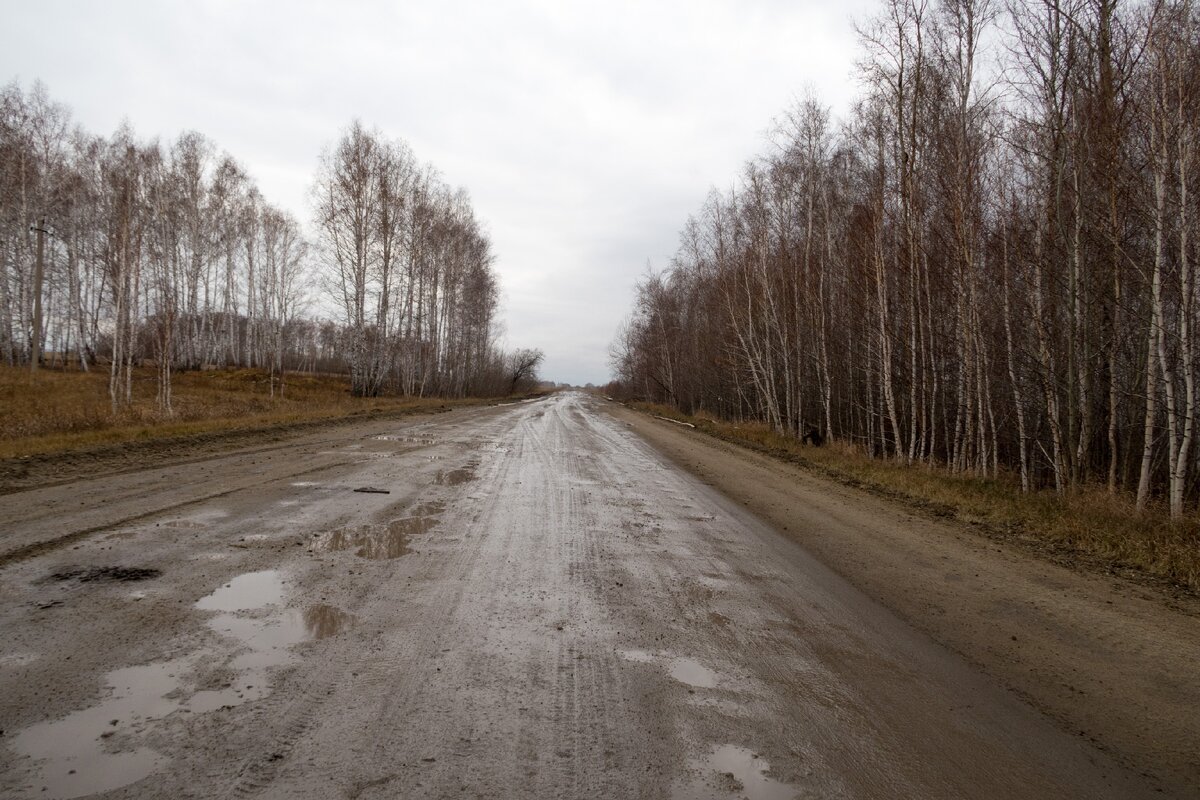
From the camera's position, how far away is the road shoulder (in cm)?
301

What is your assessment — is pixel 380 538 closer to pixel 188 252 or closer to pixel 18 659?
pixel 18 659

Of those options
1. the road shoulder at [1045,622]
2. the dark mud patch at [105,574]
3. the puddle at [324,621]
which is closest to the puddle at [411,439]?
the road shoulder at [1045,622]

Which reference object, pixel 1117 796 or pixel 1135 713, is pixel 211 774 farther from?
pixel 1135 713

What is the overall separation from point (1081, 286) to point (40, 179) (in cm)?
3817

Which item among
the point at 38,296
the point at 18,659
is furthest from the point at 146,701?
the point at 38,296

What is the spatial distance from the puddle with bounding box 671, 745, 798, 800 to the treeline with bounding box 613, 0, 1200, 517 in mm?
8055

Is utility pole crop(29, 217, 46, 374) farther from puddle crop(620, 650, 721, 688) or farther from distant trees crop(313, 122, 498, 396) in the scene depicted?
puddle crop(620, 650, 721, 688)

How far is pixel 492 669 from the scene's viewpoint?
10.1ft

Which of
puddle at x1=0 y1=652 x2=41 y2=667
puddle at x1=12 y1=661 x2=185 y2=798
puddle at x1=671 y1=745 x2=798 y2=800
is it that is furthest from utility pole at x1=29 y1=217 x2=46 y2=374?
puddle at x1=671 y1=745 x2=798 y2=800

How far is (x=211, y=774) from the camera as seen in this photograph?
2.15 metres

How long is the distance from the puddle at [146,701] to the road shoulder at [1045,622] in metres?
4.13

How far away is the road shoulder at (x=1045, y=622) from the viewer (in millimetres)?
3006

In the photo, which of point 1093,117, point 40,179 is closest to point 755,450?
point 1093,117

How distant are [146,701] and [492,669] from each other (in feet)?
5.08
